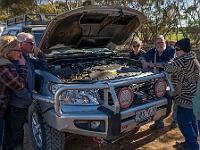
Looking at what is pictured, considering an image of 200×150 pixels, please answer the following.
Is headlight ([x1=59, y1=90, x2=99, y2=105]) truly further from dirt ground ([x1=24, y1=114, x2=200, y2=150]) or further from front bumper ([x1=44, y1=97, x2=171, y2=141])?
dirt ground ([x1=24, y1=114, x2=200, y2=150])

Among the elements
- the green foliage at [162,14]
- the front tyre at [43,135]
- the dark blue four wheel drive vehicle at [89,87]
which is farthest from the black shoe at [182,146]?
the green foliage at [162,14]

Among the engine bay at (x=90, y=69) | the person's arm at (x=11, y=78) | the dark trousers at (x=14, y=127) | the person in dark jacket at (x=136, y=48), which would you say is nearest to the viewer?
the person's arm at (x=11, y=78)

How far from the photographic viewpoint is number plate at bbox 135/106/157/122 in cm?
317

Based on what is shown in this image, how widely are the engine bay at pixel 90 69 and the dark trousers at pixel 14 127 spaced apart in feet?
2.34

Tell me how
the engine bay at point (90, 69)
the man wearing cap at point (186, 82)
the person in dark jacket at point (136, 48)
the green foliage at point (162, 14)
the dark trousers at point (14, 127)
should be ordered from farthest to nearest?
the green foliage at point (162, 14) < the person in dark jacket at point (136, 48) < the engine bay at point (90, 69) < the man wearing cap at point (186, 82) < the dark trousers at point (14, 127)

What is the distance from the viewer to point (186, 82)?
3.44 meters

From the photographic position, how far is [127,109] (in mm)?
3090

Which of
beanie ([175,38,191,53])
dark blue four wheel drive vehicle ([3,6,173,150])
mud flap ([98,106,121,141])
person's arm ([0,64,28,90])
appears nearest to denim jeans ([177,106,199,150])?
dark blue four wheel drive vehicle ([3,6,173,150])

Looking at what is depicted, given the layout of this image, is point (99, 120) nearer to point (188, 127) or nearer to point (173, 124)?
point (188, 127)

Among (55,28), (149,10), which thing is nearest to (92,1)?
(149,10)

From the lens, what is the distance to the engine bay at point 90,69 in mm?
3603

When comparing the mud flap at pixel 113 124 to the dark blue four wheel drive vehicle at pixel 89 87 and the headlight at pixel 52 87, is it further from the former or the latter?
the headlight at pixel 52 87

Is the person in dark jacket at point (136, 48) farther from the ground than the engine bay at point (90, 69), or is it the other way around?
the person in dark jacket at point (136, 48)

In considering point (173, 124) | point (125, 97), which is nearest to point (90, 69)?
point (125, 97)
